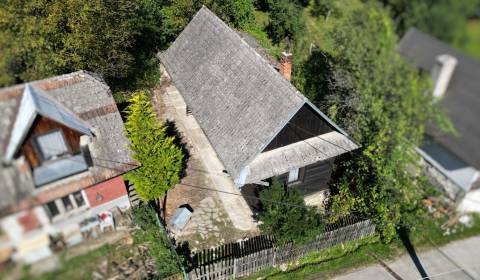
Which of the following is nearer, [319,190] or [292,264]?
[292,264]

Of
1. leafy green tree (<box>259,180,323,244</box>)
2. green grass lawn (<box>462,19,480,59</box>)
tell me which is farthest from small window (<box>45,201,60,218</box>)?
green grass lawn (<box>462,19,480,59</box>)

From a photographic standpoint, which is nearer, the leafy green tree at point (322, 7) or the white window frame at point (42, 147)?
the white window frame at point (42, 147)

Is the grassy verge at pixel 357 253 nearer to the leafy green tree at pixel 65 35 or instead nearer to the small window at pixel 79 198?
the small window at pixel 79 198

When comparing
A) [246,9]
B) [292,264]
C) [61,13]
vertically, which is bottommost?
[292,264]

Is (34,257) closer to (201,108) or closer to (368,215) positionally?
(201,108)

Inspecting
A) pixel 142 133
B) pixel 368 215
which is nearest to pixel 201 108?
pixel 142 133

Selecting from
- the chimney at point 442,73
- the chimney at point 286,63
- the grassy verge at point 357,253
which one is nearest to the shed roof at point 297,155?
the grassy verge at point 357,253

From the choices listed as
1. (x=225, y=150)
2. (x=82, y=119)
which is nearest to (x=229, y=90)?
(x=225, y=150)
